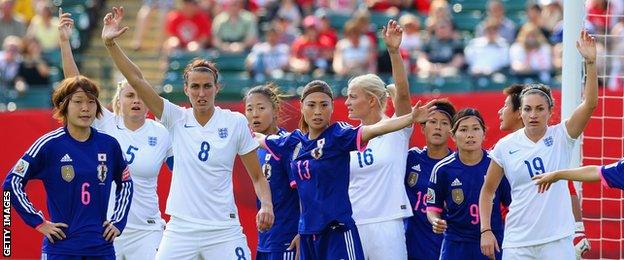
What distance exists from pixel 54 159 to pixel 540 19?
11.3 metres

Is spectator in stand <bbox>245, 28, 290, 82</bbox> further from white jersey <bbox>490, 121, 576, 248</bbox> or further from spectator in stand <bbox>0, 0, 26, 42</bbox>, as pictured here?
white jersey <bbox>490, 121, 576, 248</bbox>

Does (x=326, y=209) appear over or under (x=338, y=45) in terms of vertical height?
under

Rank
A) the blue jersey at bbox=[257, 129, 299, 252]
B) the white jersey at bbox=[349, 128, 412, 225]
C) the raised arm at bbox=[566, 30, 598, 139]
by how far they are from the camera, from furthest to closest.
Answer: the blue jersey at bbox=[257, 129, 299, 252] → the white jersey at bbox=[349, 128, 412, 225] → the raised arm at bbox=[566, 30, 598, 139]

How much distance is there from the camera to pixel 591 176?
1005 centimetres

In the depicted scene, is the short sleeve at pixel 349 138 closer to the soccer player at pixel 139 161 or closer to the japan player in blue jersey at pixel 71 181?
the japan player in blue jersey at pixel 71 181

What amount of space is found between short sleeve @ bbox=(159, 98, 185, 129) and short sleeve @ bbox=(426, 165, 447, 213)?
6.94 feet

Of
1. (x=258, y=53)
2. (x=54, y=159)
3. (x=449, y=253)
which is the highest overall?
(x=258, y=53)

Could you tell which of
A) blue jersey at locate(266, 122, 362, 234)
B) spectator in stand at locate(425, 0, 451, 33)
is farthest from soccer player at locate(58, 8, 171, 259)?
spectator in stand at locate(425, 0, 451, 33)

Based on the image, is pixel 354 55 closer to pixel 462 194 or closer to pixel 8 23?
pixel 8 23

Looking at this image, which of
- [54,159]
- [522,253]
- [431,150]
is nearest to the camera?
[54,159]

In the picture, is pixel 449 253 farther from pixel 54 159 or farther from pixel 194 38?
pixel 194 38

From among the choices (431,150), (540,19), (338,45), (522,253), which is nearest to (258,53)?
(338,45)

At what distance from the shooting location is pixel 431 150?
39.7ft

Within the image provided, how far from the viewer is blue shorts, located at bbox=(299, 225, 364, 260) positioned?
35.9 ft
